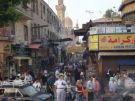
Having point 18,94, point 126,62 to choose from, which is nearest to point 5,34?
point 126,62

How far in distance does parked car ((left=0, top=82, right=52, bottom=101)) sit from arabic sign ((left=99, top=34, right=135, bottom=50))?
13.5 m

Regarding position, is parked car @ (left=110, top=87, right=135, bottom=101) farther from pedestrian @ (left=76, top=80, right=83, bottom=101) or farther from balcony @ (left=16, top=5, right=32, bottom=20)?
balcony @ (left=16, top=5, right=32, bottom=20)

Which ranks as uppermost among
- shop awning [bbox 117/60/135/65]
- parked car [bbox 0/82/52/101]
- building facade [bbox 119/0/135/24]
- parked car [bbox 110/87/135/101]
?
building facade [bbox 119/0/135/24]

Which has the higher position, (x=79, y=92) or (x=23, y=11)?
(x=23, y=11)

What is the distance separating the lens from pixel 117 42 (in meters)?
32.2

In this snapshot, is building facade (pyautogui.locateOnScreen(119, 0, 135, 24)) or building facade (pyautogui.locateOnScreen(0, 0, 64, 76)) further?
building facade (pyautogui.locateOnScreen(119, 0, 135, 24))

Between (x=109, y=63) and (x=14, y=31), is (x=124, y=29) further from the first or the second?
(x=14, y=31)

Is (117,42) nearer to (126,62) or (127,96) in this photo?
(126,62)

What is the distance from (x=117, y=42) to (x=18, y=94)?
1461 centimetres

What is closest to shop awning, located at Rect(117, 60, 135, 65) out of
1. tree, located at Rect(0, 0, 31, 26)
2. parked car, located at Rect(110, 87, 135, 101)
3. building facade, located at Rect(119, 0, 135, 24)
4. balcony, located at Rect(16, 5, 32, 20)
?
building facade, located at Rect(119, 0, 135, 24)

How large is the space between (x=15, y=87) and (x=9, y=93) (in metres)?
0.32

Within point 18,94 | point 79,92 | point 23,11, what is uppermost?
point 23,11

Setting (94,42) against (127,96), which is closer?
(127,96)

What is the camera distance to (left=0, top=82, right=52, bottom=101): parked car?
18359 mm
